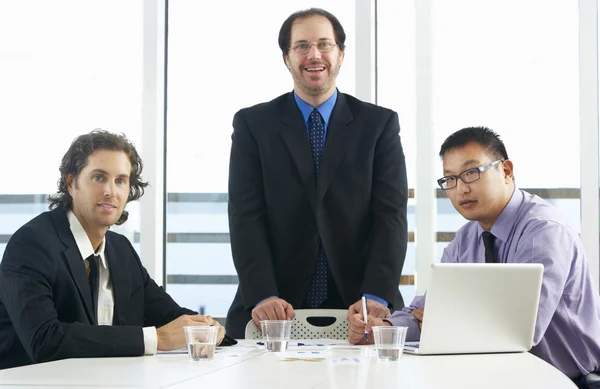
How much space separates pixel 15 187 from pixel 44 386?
3335mm

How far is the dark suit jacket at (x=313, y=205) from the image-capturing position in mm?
2973

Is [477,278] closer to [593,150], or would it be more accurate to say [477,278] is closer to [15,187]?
[593,150]

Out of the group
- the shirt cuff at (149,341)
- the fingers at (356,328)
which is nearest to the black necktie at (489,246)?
the fingers at (356,328)

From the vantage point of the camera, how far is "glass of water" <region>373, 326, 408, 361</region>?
1.87 m

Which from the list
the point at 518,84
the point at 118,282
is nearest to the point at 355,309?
the point at 118,282

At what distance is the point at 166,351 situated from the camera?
2.20 m

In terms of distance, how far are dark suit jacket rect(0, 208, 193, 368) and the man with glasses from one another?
77 cm

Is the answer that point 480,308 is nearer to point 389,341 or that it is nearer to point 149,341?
point 389,341

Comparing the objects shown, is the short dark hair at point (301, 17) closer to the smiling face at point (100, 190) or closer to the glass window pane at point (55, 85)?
the smiling face at point (100, 190)

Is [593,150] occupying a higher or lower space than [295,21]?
lower

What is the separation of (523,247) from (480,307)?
0.46m

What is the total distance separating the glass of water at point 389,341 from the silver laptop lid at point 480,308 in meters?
0.10

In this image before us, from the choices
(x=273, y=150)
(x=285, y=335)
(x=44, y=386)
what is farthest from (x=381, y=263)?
(x=44, y=386)

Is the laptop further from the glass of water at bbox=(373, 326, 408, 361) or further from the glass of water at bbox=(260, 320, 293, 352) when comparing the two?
the glass of water at bbox=(260, 320, 293, 352)
